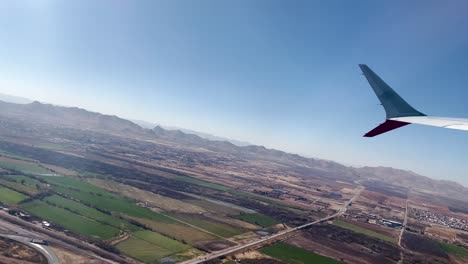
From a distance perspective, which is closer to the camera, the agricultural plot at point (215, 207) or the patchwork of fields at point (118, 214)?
the patchwork of fields at point (118, 214)

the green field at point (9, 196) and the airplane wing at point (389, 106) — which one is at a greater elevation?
the airplane wing at point (389, 106)

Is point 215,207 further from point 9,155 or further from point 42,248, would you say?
point 9,155

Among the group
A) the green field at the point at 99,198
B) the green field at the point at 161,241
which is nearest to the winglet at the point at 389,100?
the green field at the point at 161,241

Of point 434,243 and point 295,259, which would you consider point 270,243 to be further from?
point 434,243

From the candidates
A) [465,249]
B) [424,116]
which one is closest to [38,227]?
[424,116]

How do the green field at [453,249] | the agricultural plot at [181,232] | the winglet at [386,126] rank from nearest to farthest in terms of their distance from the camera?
1. the winglet at [386,126]
2. the agricultural plot at [181,232]
3. the green field at [453,249]

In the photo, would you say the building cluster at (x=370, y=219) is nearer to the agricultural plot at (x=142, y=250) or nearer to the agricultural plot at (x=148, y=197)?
the agricultural plot at (x=148, y=197)

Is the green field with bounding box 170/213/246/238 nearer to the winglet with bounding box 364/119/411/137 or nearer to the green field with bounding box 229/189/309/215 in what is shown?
the green field with bounding box 229/189/309/215
